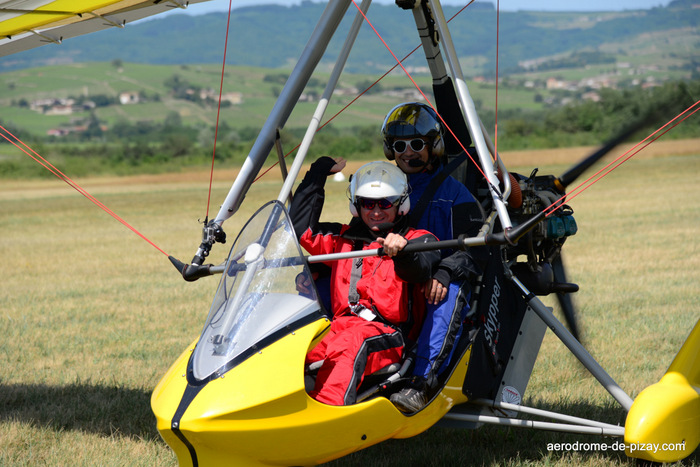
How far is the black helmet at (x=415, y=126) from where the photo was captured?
483 cm

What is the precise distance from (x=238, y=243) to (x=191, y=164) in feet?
155

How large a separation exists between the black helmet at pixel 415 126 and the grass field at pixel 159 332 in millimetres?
1962

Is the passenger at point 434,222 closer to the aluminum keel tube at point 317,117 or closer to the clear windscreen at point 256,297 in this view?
the aluminum keel tube at point 317,117

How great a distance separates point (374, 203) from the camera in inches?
168

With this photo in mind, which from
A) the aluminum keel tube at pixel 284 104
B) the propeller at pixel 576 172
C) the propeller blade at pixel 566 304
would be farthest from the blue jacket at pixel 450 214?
the propeller blade at pixel 566 304

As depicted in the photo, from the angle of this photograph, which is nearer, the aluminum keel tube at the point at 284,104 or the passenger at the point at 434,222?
the passenger at the point at 434,222

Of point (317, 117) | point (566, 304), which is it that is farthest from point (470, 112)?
point (566, 304)

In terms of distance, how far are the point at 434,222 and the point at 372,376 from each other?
1135 millimetres

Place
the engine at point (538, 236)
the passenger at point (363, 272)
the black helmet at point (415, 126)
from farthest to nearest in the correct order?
the engine at point (538, 236) < the black helmet at point (415, 126) < the passenger at point (363, 272)

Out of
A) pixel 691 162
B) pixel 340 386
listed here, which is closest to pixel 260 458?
pixel 340 386

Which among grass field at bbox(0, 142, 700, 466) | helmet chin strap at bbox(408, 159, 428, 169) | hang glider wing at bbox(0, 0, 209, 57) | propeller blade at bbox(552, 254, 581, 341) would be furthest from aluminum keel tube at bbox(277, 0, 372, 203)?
propeller blade at bbox(552, 254, 581, 341)

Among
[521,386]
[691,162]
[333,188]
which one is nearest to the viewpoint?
[521,386]

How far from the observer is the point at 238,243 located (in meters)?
3.91

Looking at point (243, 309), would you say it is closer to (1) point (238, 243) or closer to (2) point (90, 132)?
(1) point (238, 243)
